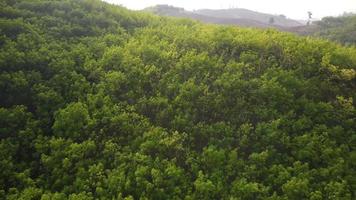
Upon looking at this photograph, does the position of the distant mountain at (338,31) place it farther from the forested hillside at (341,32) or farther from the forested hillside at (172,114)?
the forested hillside at (172,114)

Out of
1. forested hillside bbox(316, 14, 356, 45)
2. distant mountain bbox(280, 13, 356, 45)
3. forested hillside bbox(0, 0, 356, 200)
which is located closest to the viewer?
forested hillside bbox(0, 0, 356, 200)

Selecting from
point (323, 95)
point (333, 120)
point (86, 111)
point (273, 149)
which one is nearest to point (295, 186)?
point (273, 149)

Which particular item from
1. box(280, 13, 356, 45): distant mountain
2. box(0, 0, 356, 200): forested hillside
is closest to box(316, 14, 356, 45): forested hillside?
box(280, 13, 356, 45): distant mountain

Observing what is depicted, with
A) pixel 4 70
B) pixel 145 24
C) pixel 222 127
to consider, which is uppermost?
pixel 145 24

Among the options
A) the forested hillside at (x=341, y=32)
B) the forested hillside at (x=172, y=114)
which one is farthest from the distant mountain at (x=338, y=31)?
the forested hillside at (x=172, y=114)

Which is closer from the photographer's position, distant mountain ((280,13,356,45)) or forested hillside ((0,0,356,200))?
forested hillside ((0,0,356,200))

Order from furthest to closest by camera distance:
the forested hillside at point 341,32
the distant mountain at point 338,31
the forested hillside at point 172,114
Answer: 1. the distant mountain at point 338,31
2. the forested hillside at point 341,32
3. the forested hillside at point 172,114

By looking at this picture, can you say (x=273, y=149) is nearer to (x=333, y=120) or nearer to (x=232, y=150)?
(x=232, y=150)

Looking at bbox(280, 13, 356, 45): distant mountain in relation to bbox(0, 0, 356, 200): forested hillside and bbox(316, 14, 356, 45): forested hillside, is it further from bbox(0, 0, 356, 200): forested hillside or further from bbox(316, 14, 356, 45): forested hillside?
bbox(0, 0, 356, 200): forested hillside

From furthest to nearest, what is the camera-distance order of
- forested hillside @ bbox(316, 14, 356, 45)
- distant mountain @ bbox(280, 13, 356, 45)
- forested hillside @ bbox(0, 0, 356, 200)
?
distant mountain @ bbox(280, 13, 356, 45) → forested hillside @ bbox(316, 14, 356, 45) → forested hillside @ bbox(0, 0, 356, 200)
